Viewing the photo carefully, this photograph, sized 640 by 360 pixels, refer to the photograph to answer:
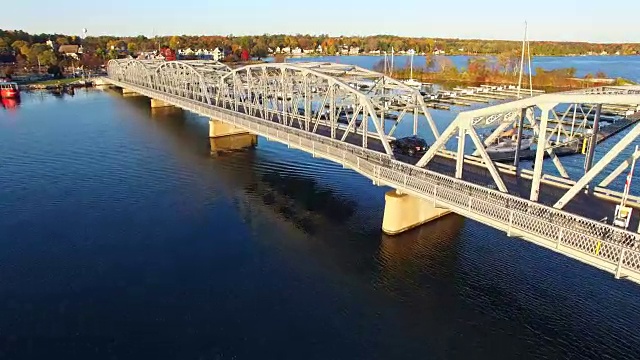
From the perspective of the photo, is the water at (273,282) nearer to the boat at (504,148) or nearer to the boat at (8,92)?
the boat at (504,148)

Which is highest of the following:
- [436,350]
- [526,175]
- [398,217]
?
[526,175]

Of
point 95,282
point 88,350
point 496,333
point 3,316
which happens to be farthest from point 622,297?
point 3,316

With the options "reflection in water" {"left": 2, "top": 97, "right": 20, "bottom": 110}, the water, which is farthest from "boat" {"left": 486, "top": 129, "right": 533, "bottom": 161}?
"reflection in water" {"left": 2, "top": 97, "right": 20, "bottom": 110}

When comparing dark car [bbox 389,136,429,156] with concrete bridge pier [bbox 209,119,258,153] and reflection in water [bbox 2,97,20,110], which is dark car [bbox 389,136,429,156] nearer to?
concrete bridge pier [bbox 209,119,258,153]

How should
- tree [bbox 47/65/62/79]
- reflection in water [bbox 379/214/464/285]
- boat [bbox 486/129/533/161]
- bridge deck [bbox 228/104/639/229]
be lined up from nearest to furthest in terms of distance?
1. bridge deck [bbox 228/104/639/229]
2. reflection in water [bbox 379/214/464/285]
3. boat [bbox 486/129/533/161]
4. tree [bbox 47/65/62/79]

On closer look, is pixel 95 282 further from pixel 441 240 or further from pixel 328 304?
pixel 441 240

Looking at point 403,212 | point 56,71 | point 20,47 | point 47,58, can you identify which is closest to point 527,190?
point 403,212

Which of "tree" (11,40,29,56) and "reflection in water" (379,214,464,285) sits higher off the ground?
"tree" (11,40,29,56)

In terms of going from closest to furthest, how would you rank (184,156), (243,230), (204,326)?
(204,326) < (243,230) < (184,156)
